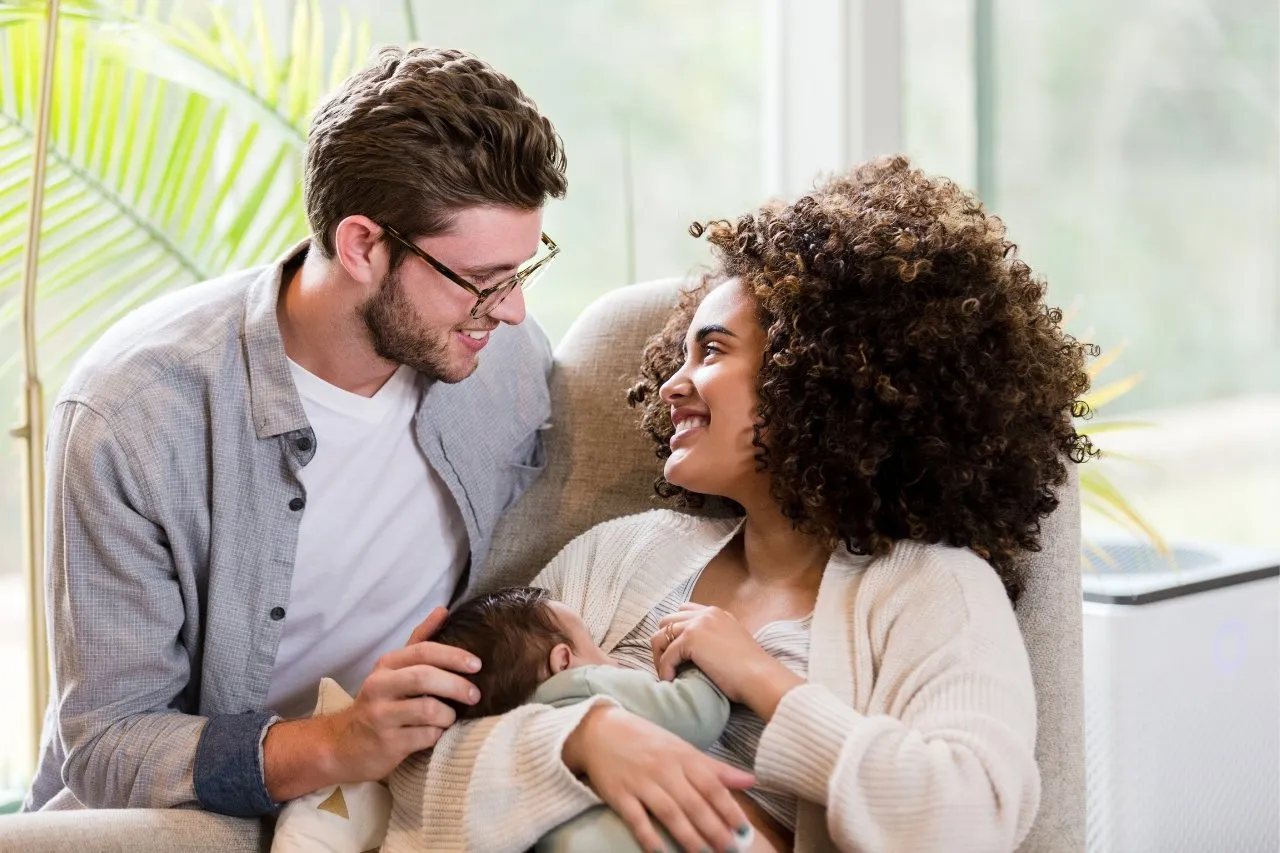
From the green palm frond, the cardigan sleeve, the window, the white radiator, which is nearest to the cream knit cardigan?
the cardigan sleeve

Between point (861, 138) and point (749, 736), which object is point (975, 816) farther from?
point (861, 138)

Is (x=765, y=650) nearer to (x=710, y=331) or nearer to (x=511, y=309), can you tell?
(x=710, y=331)

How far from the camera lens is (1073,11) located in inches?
129

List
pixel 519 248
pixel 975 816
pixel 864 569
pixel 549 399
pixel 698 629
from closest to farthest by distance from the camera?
pixel 975 816, pixel 698 629, pixel 864 569, pixel 519 248, pixel 549 399

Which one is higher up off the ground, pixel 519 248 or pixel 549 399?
pixel 519 248

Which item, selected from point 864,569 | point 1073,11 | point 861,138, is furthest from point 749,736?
point 1073,11

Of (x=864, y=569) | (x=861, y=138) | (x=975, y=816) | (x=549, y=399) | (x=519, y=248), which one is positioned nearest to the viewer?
(x=975, y=816)

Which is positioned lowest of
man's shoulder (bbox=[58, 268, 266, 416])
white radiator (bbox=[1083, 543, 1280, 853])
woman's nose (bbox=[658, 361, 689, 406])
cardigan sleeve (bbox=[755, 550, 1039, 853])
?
white radiator (bbox=[1083, 543, 1280, 853])

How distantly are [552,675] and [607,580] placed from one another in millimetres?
255

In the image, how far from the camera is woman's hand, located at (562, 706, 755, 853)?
1.32 meters

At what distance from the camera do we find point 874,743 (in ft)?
4.30

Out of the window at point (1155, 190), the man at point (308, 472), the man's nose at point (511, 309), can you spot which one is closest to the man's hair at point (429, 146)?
the man at point (308, 472)

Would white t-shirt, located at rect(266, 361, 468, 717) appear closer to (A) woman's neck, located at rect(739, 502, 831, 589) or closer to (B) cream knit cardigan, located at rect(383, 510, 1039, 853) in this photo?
(B) cream knit cardigan, located at rect(383, 510, 1039, 853)

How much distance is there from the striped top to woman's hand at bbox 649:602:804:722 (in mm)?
45
